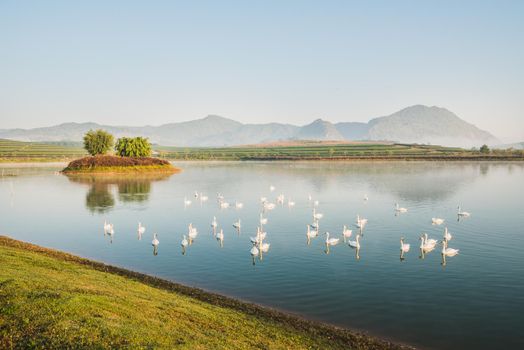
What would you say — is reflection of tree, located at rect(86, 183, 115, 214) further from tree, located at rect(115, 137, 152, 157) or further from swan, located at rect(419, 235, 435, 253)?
tree, located at rect(115, 137, 152, 157)

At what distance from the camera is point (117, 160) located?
140m

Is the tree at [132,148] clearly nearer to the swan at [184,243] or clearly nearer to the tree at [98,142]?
the tree at [98,142]

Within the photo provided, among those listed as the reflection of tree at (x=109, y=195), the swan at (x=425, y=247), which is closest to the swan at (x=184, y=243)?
the swan at (x=425, y=247)

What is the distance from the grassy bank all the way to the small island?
4571 inches

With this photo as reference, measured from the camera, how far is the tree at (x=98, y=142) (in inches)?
6252

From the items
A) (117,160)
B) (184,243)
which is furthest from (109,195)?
(117,160)

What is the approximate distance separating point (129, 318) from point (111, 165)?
12908 cm

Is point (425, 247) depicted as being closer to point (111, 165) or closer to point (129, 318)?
point (129, 318)

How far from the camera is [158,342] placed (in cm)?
1577

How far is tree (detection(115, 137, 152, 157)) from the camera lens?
6043 inches

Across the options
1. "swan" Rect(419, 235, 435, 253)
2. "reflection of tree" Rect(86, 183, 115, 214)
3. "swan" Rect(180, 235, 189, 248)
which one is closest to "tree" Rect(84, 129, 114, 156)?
"reflection of tree" Rect(86, 183, 115, 214)

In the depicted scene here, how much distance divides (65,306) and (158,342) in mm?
4724

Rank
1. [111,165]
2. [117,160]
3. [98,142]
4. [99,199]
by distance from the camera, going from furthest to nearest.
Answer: [98,142] → [117,160] → [111,165] → [99,199]

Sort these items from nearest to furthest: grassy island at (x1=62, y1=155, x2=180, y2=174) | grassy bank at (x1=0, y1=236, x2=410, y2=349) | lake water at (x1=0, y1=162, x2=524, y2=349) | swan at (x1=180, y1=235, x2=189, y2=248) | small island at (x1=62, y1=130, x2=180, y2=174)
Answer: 1. grassy bank at (x1=0, y1=236, x2=410, y2=349)
2. lake water at (x1=0, y1=162, x2=524, y2=349)
3. swan at (x1=180, y1=235, x2=189, y2=248)
4. grassy island at (x1=62, y1=155, x2=180, y2=174)
5. small island at (x1=62, y1=130, x2=180, y2=174)
